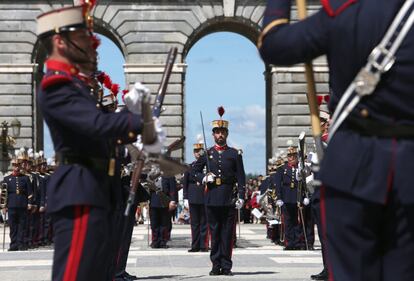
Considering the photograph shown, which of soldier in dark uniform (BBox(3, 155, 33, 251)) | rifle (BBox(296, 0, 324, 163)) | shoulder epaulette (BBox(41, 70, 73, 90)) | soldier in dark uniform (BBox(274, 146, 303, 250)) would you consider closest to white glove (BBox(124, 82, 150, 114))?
shoulder epaulette (BBox(41, 70, 73, 90))

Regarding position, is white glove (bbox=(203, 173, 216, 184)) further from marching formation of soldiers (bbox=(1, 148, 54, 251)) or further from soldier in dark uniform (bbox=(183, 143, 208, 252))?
marching formation of soldiers (bbox=(1, 148, 54, 251))

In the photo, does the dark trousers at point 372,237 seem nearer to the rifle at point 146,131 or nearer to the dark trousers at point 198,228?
the rifle at point 146,131

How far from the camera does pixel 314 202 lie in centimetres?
1052

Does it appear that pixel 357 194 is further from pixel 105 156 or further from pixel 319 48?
pixel 105 156

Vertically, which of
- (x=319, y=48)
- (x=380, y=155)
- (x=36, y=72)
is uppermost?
(x=36, y=72)

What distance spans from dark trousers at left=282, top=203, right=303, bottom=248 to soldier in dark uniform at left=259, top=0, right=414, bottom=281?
15.1 metres

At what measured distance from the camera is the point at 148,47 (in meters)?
34.8

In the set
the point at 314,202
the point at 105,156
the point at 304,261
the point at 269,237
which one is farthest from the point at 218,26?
the point at 105,156

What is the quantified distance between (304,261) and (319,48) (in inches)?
450

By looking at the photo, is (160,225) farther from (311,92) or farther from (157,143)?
(311,92)

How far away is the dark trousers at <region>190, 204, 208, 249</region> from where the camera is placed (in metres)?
18.7

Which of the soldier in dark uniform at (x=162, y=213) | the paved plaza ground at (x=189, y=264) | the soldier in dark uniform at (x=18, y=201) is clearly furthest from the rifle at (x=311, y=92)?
the soldier in dark uniform at (x=18, y=201)

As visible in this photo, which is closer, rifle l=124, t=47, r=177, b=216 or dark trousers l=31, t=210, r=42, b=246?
rifle l=124, t=47, r=177, b=216

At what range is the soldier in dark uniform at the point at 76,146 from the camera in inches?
220
